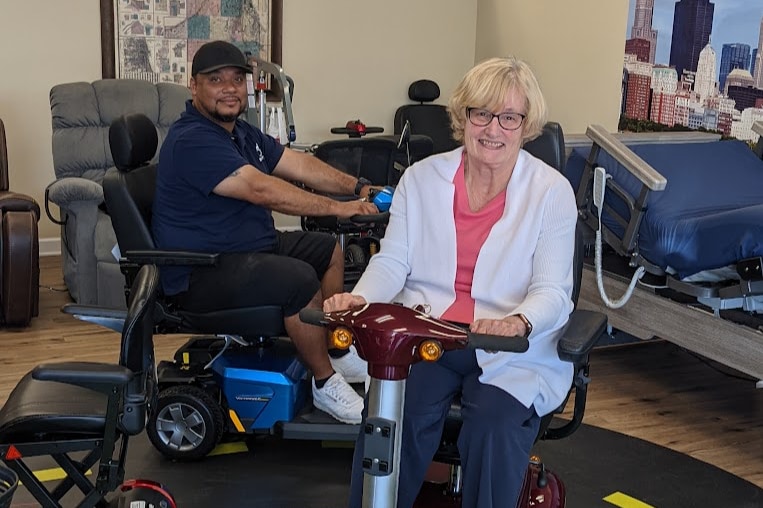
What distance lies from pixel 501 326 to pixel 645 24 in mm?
3648

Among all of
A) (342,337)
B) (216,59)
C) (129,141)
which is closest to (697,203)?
(216,59)

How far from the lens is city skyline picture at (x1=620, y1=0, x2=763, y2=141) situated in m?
4.54

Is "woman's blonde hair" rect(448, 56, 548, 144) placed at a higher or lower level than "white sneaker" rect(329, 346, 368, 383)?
higher

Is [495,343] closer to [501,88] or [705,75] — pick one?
[501,88]

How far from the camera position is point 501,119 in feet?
7.38

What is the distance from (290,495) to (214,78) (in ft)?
4.19

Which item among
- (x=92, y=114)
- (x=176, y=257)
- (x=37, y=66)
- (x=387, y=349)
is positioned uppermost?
(x=37, y=66)

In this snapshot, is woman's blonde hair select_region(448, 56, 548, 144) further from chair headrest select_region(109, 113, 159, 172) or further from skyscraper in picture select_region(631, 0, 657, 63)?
skyscraper in picture select_region(631, 0, 657, 63)

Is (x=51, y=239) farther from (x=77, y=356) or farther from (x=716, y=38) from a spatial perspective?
(x=716, y=38)

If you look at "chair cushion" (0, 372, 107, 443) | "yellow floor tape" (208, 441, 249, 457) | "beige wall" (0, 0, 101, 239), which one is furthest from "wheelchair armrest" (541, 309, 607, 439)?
"beige wall" (0, 0, 101, 239)

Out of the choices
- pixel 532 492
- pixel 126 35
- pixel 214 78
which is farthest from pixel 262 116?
pixel 532 492

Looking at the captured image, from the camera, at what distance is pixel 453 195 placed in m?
2.35

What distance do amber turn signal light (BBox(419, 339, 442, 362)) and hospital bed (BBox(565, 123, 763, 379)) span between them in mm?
1754

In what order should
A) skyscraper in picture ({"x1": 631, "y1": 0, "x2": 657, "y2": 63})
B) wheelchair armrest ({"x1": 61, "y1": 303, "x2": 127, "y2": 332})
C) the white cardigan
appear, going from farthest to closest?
skyscraper in picture ({"x1": 631, "y1": 0, "x2": 657, "y2": 63}) < wheelchair armrest ({"x1": 61, "y1": 303, "x2": 127, "y2": 332}) < the white cardigan
